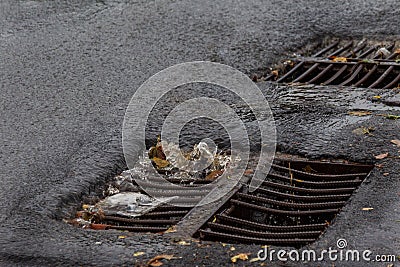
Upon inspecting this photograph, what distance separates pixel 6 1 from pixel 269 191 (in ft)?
15.2

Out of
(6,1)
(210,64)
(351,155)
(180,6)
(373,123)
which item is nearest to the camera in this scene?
(351,155)

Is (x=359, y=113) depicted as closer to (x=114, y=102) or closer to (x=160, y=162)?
(x=160, y=162)

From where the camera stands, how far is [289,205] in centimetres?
381

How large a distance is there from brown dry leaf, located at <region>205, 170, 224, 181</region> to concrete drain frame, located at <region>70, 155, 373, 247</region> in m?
0.05

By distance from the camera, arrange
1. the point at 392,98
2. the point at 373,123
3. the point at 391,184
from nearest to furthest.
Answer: the point at 391,184 → the point at 373,123 → the point at 392,98

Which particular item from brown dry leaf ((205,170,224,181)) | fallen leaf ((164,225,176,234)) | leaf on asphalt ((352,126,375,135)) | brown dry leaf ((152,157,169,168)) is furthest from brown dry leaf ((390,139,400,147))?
fallen leaf ((164,225,176,234))

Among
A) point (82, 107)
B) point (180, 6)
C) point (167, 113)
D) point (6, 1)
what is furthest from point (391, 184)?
point (6, 1)

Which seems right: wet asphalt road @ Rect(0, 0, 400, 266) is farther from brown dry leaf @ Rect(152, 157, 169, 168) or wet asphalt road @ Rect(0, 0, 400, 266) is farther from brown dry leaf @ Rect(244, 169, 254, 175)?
brown dry leaf @ Rect(244, 169, 254, 175)

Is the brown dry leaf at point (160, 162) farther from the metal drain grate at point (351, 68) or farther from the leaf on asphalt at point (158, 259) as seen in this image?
the metal drain grate at point (351, 68)

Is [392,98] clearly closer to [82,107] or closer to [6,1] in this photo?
[82,107]

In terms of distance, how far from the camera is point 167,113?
505 centimetres

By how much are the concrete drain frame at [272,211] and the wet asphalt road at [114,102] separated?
0.11 m

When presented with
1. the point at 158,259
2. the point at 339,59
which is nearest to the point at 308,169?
the point at 158,259

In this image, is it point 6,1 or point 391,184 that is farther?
point 6,1
